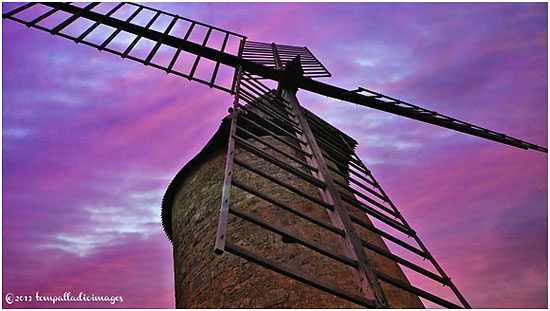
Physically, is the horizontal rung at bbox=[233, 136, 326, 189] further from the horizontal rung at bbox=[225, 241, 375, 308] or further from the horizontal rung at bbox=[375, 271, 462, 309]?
the horizontal rung at bbox=[225, 241, 375, 308]

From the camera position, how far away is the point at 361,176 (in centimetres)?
511

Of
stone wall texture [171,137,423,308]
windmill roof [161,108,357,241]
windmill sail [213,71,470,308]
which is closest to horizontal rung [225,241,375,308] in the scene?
windmill sail [213,71,470,308]

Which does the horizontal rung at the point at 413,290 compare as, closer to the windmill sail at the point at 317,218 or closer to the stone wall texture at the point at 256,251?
the windmill sail at the point at 317,218

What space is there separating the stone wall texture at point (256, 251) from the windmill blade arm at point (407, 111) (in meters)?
2.03

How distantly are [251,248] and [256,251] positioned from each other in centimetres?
9

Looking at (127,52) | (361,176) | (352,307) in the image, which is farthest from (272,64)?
(352,307)

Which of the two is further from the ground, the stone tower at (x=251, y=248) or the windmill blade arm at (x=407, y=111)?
the windmill blade arm at (x=407, y=111)

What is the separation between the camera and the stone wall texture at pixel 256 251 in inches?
151

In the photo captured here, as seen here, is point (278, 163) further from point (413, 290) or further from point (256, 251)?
point (413, 290)

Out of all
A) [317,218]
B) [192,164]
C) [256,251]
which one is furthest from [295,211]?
[192,164]

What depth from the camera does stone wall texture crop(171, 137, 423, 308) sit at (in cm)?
382

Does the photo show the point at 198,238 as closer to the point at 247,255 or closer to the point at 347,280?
the point at 347,280

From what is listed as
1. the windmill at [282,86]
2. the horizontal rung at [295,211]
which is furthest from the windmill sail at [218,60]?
the horizontal rung at [295,211]

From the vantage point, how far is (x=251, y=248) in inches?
169
